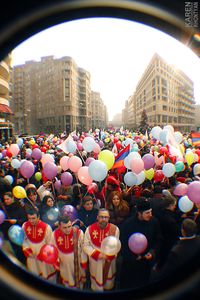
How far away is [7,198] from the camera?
436 centimetres

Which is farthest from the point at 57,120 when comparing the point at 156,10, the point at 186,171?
the point at 156,10

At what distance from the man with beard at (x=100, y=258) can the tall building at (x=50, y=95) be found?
5640 cm

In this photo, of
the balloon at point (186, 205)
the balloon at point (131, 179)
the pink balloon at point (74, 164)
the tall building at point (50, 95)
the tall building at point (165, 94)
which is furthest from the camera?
the tall building at point (165, 94)

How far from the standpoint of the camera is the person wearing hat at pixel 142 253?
3.19m

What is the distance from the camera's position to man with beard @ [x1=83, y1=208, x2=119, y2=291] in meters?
3.22

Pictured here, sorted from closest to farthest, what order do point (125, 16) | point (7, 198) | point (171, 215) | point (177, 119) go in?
point (125, 16), point (171, 215), point (7, 198), point (177, 119)

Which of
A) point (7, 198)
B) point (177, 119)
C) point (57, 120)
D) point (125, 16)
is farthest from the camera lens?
point (177, 119)

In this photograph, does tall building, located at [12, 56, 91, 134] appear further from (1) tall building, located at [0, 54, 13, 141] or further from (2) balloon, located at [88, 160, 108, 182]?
(2) balloon, located at [88, 160, 108, 182]

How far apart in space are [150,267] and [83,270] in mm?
954

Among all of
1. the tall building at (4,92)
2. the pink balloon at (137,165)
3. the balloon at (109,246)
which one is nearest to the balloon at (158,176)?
the pink balloon at (137,165)

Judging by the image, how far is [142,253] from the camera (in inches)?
125

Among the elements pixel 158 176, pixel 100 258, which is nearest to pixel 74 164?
pixel 158 176

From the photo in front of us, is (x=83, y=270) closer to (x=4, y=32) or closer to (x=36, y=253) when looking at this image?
(x=36, y=253)

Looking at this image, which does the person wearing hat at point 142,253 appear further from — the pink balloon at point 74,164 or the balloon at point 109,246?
the pink balloon at point 74,164
